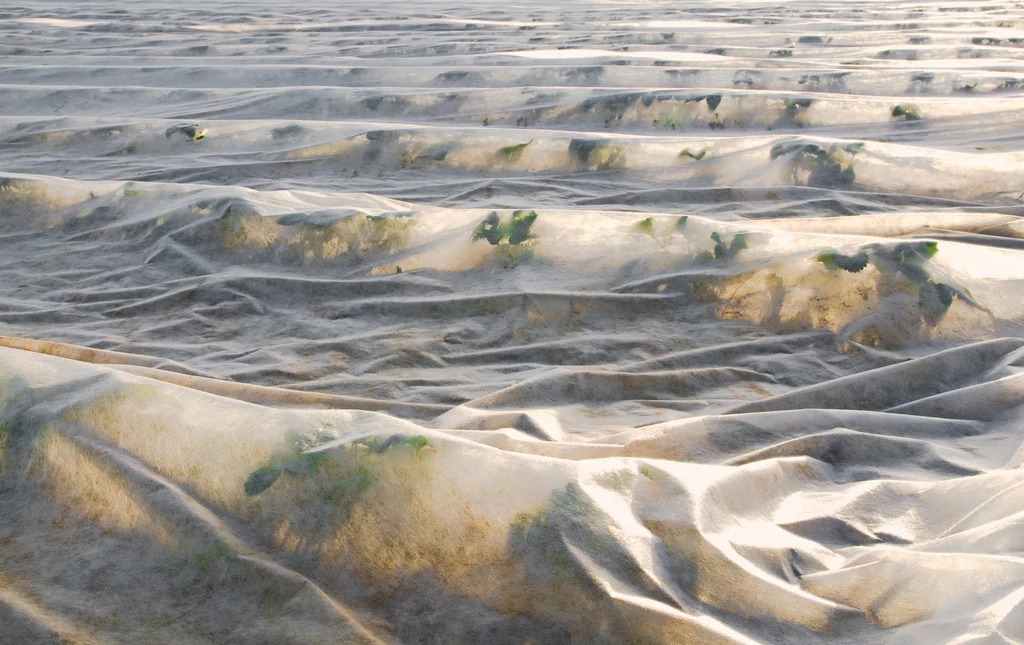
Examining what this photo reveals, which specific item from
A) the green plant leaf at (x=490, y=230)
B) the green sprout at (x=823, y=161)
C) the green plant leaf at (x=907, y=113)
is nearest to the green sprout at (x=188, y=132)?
the green plant leaf at (x=490, y=230)

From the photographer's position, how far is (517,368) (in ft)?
5.93

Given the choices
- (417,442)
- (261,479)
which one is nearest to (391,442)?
(417,442)

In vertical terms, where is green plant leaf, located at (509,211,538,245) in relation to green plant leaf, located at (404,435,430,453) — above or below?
above

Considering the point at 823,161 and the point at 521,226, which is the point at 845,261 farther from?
the point at 823,161

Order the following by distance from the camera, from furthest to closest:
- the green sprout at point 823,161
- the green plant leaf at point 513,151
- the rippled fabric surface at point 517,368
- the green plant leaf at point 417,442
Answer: the green plant leaf at point 513,151 < the green sprout at point 823,161 < the green plant leaf at point 417,442 < the rippled fabric surface at point 517,368

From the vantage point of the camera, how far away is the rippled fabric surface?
1.01 m

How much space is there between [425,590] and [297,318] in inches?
46.4

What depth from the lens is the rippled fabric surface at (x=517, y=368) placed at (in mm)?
1006

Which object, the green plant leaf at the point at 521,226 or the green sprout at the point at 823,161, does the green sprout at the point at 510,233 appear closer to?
the green plant leaf at the point at 521,226

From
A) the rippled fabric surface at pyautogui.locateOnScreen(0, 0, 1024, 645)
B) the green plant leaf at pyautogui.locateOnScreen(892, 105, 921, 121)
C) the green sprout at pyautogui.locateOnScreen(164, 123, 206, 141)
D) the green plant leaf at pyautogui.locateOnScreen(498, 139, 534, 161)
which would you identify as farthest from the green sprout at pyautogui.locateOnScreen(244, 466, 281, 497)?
the green plant leaf at pyautogui.locateOnScreen(892, 105, 921, 121)

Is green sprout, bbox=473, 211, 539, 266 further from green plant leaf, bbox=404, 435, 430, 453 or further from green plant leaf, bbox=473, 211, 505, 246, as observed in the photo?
green plant leaf, bbox=404, 435, 430, 453

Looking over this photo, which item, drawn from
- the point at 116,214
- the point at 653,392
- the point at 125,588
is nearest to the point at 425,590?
the point at 125,588

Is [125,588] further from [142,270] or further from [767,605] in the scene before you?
[142,270]

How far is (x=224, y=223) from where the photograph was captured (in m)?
2.43
